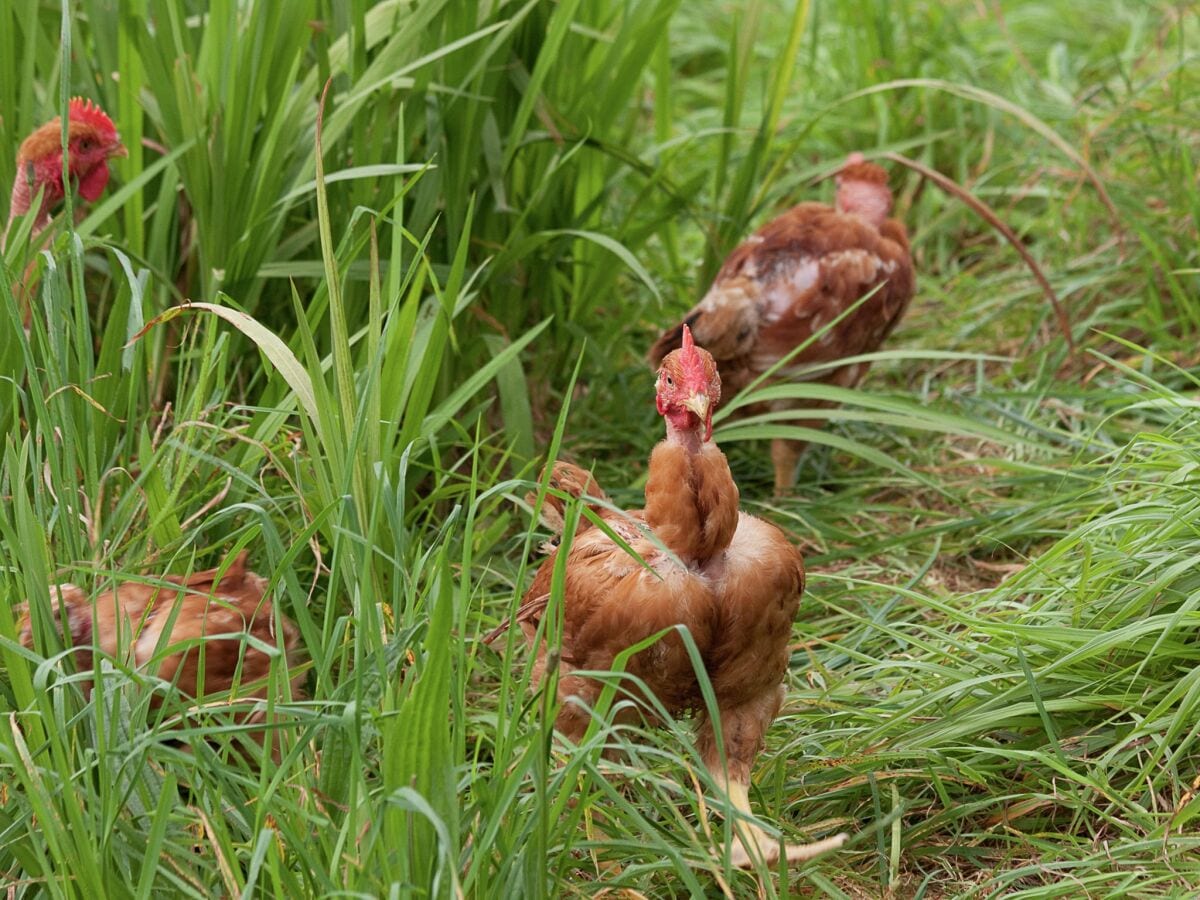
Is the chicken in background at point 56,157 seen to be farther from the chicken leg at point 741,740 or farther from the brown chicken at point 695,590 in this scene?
the chicken leg at point 741,740

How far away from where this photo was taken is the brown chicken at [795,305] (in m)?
4.18

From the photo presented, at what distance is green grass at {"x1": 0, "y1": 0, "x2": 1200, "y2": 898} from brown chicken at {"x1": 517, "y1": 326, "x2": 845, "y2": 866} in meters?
0.15

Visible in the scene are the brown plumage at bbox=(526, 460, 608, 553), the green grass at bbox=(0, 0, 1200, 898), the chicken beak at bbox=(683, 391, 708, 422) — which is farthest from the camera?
the brown plumage at bbox=(526, 460, 608, 553)

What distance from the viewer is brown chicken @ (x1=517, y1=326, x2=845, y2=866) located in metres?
2.51

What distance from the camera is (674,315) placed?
473 centimetres

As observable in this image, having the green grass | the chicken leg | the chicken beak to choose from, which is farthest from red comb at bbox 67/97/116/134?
the chicken leg

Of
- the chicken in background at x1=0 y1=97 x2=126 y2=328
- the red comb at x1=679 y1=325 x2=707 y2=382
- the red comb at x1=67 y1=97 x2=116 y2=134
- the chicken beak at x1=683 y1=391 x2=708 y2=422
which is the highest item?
the red comb at x1=67 y1=97 x2=116 y2=134

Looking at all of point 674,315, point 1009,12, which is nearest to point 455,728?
point 674,315

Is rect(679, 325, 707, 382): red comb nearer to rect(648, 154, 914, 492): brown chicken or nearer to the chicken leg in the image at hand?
the chicken leg

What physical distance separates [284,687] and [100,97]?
6.66ft

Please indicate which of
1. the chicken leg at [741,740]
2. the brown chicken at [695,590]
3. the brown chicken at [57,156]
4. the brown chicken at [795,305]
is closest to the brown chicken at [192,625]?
the brown chicken at [695,590]

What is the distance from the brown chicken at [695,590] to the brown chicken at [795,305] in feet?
4.92

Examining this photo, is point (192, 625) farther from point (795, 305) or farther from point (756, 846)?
point (795, 305)

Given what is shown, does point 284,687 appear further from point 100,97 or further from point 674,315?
point 674,315
